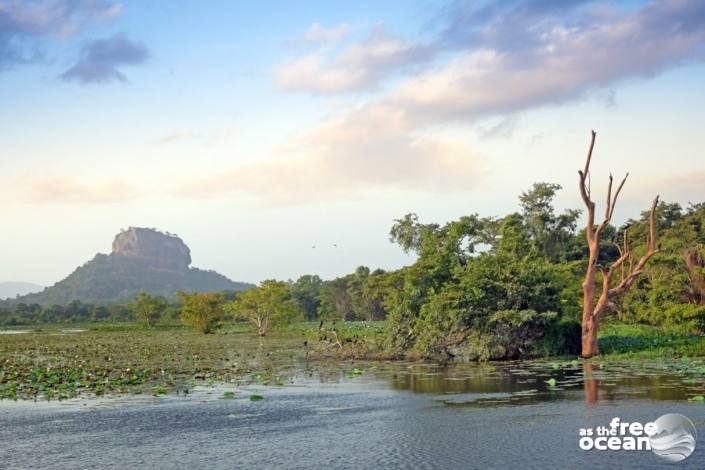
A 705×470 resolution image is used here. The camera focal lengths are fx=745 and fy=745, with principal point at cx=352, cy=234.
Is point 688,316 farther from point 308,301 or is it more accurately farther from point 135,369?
point 308,301

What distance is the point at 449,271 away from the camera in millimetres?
37812

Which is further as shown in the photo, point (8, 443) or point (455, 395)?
point (455, 395)

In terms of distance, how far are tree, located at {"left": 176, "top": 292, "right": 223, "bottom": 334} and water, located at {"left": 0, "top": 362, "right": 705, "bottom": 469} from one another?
168 ft

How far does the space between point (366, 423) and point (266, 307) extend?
54.6m

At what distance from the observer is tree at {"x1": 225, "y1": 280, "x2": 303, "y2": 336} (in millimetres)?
72312

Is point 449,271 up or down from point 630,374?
up

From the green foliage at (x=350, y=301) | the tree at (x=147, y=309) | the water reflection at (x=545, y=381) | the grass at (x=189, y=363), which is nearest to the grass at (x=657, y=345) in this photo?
the grass at (x=189, y=363)

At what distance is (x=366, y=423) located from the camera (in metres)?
18.2

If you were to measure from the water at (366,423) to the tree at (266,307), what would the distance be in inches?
1792

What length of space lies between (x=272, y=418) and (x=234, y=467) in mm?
5479

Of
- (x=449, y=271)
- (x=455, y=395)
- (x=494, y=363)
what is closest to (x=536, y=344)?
(x=494, y=363)

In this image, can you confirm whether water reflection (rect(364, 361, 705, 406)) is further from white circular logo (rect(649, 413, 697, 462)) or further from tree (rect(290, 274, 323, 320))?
tree (rect(290, 274, 323, 320))

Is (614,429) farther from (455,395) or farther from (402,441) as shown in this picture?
(455,395)

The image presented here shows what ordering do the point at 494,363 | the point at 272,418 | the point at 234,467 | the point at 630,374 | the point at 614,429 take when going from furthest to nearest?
the point at 494,363 < the point at 630,374 < the point at 272,418 < the point at 614,429 < the point at 234,467
